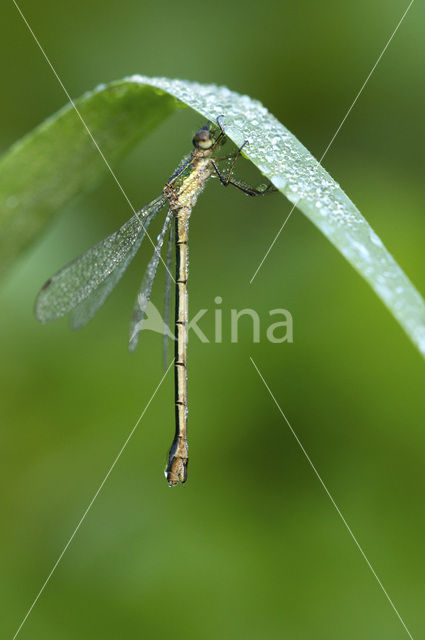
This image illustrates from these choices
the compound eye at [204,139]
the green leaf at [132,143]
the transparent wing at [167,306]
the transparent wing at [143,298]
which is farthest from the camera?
the transparent wing at [167,306]

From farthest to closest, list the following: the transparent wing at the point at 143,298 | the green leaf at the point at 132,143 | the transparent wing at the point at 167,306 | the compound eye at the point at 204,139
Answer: the transparent wing at the point at 167,306 → the transparent wing at the point at 143,298 → the compound eye at the point at 204,139 → the green leaf at the point at 132,143

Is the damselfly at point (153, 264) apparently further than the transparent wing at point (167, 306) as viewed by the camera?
No

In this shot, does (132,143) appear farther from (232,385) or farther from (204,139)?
(232,385)

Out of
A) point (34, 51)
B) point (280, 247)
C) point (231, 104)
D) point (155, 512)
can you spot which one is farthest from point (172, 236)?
point (34, 51)

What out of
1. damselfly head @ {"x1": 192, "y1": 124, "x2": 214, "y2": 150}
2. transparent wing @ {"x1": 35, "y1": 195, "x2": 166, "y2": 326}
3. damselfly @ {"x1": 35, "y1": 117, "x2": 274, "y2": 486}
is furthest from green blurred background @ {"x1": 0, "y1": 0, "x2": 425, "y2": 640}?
damselfly head @ {"x1": 192, "y1": 124, "x2": 214, "y2": 150}

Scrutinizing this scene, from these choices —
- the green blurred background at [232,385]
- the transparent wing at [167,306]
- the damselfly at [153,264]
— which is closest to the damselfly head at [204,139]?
the damselfly at [153,264]

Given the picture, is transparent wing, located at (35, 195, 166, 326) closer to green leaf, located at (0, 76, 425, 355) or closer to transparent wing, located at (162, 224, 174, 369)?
transparent wing, located at (162, 224, 174, 369)

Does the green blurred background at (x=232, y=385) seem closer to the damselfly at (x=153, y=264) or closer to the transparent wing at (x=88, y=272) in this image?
the damselfly at (x=153, y=264)
